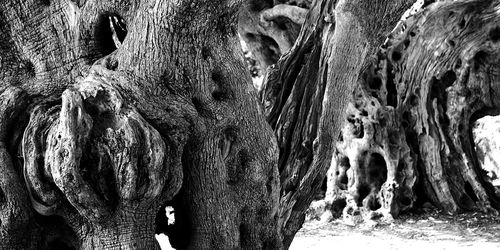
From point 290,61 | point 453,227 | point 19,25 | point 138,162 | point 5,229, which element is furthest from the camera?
point 453,227

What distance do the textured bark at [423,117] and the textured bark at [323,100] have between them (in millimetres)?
3735

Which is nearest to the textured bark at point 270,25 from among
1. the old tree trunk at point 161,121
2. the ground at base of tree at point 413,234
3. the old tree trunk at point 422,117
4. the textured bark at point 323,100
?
the old tree trunk at point 422,117

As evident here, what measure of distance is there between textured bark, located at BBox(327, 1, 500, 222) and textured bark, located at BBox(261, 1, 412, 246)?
373cm

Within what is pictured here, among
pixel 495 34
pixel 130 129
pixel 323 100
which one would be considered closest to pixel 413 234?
pixel 495 34

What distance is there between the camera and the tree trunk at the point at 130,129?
3.65 metres

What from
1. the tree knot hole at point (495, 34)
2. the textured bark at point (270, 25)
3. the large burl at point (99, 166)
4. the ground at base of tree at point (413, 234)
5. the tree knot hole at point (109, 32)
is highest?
the textured bark at point (270, 25)

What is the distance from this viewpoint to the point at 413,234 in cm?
856

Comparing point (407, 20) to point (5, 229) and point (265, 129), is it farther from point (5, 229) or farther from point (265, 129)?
point (5, 229)

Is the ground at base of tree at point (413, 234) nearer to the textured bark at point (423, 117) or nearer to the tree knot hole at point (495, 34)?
the textured bark at point (423, 117)

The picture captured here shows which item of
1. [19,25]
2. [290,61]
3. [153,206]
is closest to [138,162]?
[153,206]

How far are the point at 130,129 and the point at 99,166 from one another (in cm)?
27

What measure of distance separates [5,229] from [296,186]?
2209mm

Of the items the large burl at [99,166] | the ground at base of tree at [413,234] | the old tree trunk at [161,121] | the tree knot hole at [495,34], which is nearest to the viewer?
the large burl at [99,166]

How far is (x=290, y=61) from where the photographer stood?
19.3 feet
